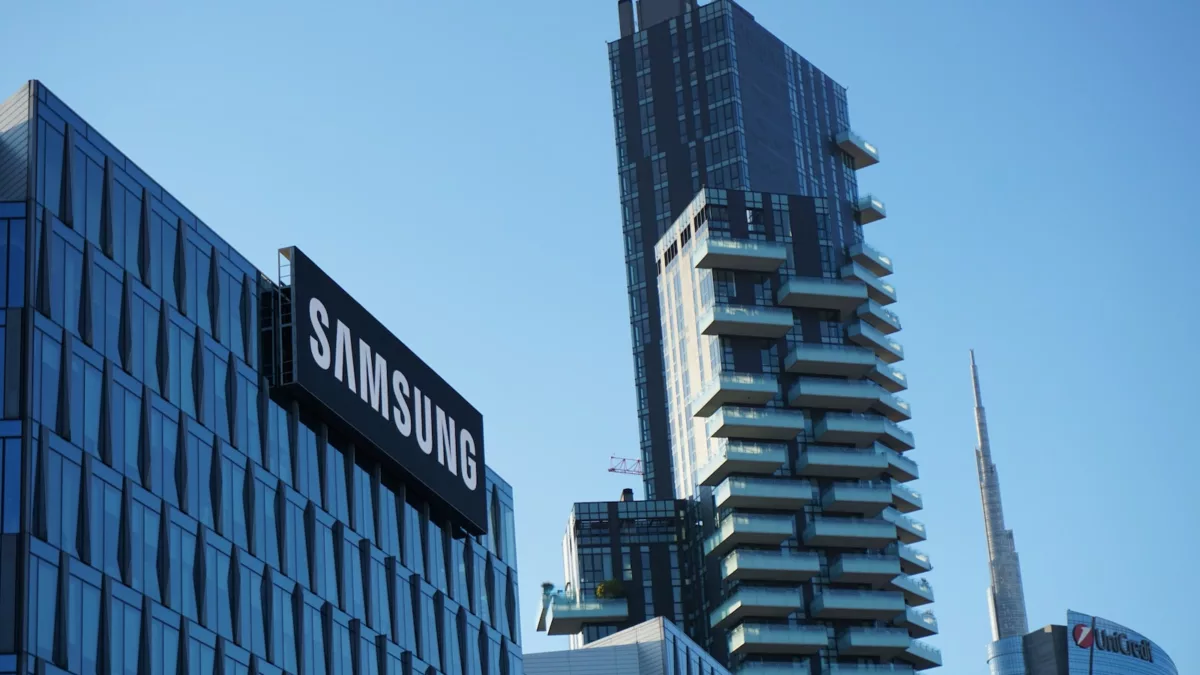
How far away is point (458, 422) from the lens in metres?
104

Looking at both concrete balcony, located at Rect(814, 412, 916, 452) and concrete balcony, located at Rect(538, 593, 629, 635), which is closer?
concrete balcony, located at Rect(538, 593, 629, 635)

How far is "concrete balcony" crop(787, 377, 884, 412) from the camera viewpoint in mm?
193375

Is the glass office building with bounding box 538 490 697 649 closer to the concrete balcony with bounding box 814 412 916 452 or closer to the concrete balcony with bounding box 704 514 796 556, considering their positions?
the concrete balcony with bounding box 704 514 796 556

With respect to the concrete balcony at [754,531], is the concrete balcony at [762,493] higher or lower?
higher

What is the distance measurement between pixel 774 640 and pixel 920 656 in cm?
1551

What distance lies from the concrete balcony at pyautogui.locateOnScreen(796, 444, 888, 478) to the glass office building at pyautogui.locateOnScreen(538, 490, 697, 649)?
12.5 m

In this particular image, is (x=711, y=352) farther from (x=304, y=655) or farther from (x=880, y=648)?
(x=304, y=655)

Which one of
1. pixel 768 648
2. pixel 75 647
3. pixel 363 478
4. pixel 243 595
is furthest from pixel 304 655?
pixel 768 648

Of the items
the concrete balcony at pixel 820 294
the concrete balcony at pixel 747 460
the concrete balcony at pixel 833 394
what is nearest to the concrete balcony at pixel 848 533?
the concrete balcony at pixel 747 460

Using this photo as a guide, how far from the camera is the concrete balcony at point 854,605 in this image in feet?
616

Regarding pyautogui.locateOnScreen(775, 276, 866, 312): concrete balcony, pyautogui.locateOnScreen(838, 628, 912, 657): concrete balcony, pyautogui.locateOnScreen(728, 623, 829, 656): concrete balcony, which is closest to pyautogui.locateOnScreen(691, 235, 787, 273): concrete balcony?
pyautogui.locateOnScreen(775, 276, 866, 312): concrete balcony

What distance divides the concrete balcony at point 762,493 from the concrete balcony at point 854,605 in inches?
342

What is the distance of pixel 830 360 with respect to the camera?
19462 centimetres

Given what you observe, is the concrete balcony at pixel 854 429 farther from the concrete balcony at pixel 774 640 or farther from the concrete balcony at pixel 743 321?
the concrete balcony at pixel 774 640
